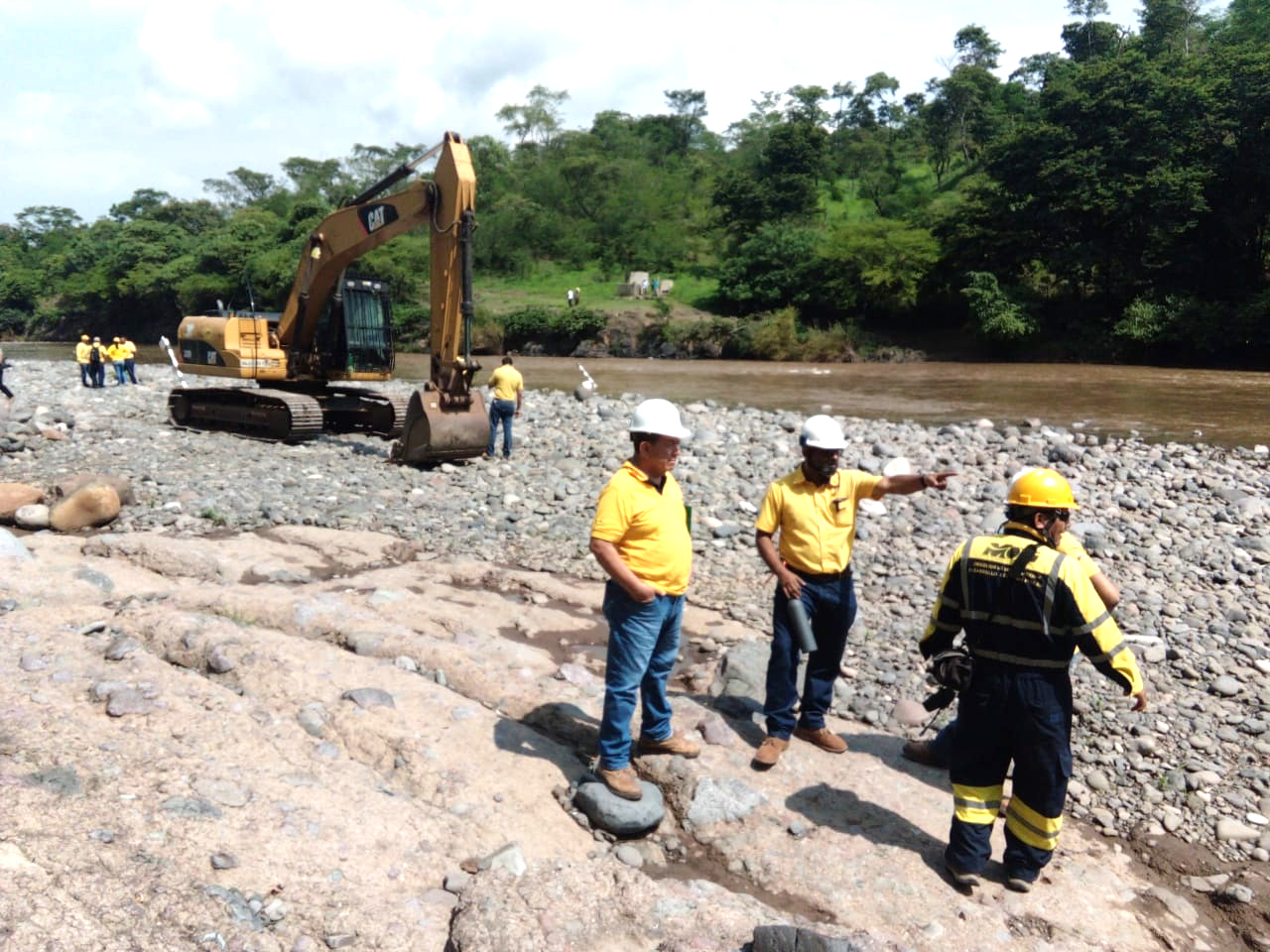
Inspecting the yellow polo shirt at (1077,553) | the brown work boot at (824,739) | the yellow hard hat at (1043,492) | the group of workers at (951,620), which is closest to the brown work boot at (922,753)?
the brown work boot at (824,739)

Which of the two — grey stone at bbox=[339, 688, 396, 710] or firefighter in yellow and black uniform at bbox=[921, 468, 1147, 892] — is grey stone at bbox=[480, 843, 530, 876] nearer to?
grey stone at bbox=[339, 688, 396, 710]

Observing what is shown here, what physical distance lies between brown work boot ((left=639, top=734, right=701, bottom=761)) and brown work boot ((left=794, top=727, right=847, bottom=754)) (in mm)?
612

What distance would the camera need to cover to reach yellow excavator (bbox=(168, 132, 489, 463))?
1073 centimetres

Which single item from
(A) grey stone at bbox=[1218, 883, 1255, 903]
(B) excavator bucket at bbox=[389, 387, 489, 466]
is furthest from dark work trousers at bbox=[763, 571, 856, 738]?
(B) excavator bucket at bbox=[389, 387, 489, 466]

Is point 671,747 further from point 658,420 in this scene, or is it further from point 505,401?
point 505,401

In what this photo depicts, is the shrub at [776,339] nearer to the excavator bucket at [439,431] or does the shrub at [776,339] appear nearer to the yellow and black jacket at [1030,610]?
the excavator bucket at [439,431]

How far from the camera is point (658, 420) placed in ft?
12.0

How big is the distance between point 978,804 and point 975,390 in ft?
70.7

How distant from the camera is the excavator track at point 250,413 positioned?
41.0 ft

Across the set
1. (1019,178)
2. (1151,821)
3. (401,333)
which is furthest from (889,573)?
(401,333)

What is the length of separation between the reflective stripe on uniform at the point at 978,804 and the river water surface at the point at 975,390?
42.4 ft

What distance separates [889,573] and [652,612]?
3998 mm

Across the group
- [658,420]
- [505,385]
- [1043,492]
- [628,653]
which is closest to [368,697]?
[628,653]

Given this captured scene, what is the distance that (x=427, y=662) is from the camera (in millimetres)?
5148
